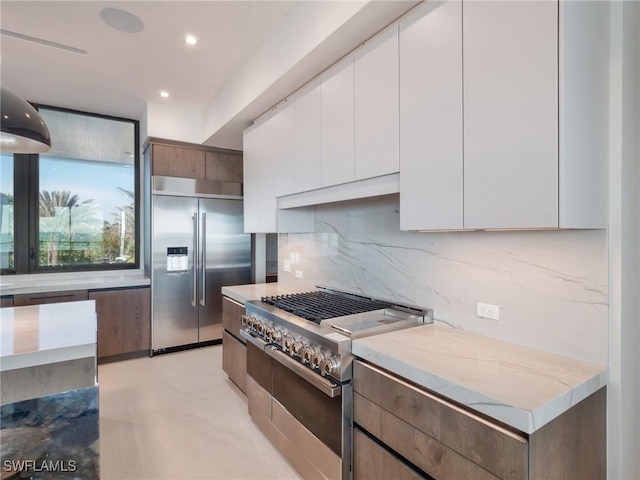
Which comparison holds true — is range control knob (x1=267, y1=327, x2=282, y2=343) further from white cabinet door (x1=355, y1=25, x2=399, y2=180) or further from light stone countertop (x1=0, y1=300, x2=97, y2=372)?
white cabinet door (x1=355, y1=25, x2=399, y2=180)

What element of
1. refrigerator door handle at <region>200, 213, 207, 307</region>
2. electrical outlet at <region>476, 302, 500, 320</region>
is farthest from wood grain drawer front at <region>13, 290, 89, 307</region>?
electrical outlet at <region>476, 302, 500, 320</region>

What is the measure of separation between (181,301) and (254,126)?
224cm

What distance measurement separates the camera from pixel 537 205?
1208 millimetres

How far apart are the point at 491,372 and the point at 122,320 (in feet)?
12.6

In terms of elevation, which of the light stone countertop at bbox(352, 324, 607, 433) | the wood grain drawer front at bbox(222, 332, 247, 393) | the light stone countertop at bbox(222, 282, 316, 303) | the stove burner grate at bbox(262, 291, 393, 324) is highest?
the stove burner grate at bbox(262, 291, 393, 324)

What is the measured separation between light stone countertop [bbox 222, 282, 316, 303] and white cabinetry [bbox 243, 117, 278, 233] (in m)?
0.53

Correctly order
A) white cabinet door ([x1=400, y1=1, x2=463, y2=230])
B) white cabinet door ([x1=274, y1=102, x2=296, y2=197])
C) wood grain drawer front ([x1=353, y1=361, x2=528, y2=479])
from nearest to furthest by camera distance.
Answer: wood grain drawer front ([x1=353, y1=361, x2=528, y2=479]) < white cabinet door ([x1=400, y1=1, x2=463, y2=230]) < white cabinet door ([x1=274, y1=102, x2=296, y2=197])

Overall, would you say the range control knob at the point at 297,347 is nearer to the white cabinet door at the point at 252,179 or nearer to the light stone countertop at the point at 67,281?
the white cabinet door at the point at 252,179

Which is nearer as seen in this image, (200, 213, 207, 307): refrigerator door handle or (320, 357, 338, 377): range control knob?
(320, 357, 338, 377): range control knob

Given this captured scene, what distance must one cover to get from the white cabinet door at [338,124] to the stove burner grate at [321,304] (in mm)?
798

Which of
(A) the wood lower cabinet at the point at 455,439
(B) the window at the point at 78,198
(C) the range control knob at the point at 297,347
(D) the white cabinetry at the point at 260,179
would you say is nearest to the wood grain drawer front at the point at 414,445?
(A) the wood lower cabinet at the point at 455,439

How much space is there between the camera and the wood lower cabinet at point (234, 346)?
2836 millimetres

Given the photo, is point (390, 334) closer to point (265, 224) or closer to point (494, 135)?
point (494, 135)

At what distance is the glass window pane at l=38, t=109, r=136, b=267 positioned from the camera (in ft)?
13.3
